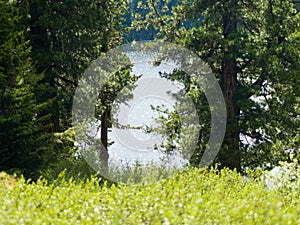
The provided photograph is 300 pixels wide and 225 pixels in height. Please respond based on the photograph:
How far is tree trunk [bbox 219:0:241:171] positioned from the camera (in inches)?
710

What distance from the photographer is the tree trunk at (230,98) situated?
1803cm

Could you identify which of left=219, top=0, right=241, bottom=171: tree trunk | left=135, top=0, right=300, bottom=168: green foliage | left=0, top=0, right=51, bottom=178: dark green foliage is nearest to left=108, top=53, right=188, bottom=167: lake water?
left=135, top=0, right=300, bottom=168: green foliage

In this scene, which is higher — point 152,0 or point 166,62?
point 152,0

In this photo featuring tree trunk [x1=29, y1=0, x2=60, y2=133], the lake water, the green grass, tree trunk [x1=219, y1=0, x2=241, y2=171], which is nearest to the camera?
the green grass

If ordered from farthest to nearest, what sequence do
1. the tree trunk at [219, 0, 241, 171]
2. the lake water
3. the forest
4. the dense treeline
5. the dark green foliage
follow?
the lake water < the tree trunk at [219, 0, 241, 171] < the dense treeline < the forest < the dark green foliage

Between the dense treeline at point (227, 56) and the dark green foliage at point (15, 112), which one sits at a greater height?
the dense treeline at point (227, 56)

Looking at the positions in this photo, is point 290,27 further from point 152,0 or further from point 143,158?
point 143,158

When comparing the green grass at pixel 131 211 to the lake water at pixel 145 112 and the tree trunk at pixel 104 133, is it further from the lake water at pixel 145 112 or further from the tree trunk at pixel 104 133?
the tree trunk at pixel 104 133

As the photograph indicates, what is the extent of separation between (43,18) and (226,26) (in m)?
6.57

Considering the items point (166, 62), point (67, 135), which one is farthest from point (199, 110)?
point (67, 135)

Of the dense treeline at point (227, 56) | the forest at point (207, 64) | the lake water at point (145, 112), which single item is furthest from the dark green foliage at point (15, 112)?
the lake water at point (145, 112)

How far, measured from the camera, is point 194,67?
744 inches

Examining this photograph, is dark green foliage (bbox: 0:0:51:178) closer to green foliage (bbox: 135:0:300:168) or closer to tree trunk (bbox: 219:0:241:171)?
tree trunk (bbox: 219:0:241:171)

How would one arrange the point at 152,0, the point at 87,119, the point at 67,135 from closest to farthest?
1. the point at 67,135
2. the point at 87,119
3. the point at 152,0
